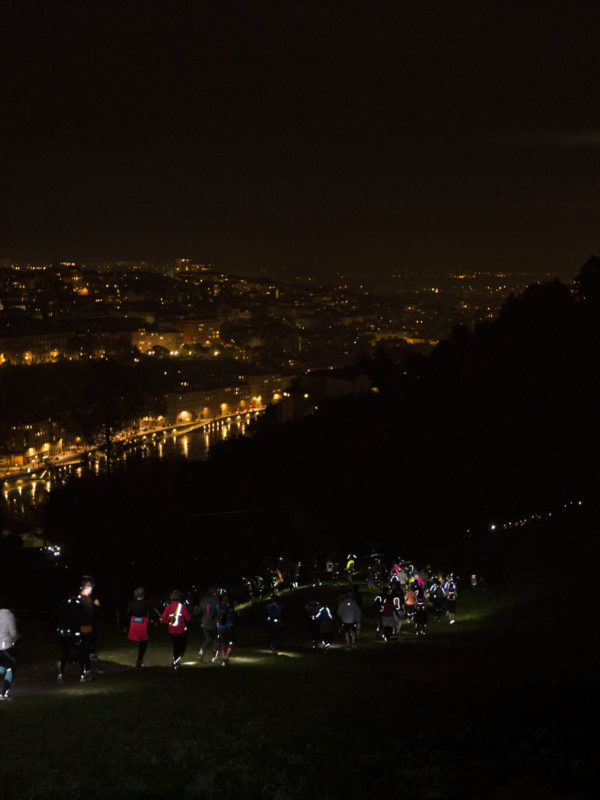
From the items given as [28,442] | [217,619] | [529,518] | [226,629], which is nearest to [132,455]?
[529,518]

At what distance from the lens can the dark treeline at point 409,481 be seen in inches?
1131

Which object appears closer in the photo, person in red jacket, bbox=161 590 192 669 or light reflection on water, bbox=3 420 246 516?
person in red jacket, bbox=161 590 192 669

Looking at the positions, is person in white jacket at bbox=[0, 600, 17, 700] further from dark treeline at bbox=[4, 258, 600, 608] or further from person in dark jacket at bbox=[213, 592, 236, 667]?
dark treeline at bbox=[4, 258, 600, 608]

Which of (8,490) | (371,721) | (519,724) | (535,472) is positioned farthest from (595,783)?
(8,490)

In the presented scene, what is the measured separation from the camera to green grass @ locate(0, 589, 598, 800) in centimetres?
561

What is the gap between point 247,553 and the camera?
32594 mm

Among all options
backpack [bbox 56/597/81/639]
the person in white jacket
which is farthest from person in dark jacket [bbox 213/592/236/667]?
the person in white jacket

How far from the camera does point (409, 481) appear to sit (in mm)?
31250

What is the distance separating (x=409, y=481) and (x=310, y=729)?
977 inches

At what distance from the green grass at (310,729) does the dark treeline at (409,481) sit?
1756cm

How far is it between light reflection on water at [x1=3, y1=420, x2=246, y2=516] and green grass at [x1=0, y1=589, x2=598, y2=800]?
35.0 meters

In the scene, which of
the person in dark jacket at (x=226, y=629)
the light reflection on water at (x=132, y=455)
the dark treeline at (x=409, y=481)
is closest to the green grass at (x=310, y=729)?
the person in dark jacket at (x=226, y=629)

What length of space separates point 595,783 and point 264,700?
3099mm

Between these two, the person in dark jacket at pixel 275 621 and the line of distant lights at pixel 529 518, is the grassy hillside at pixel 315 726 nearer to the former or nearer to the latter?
the person in dark jacket at pixel 275 621
